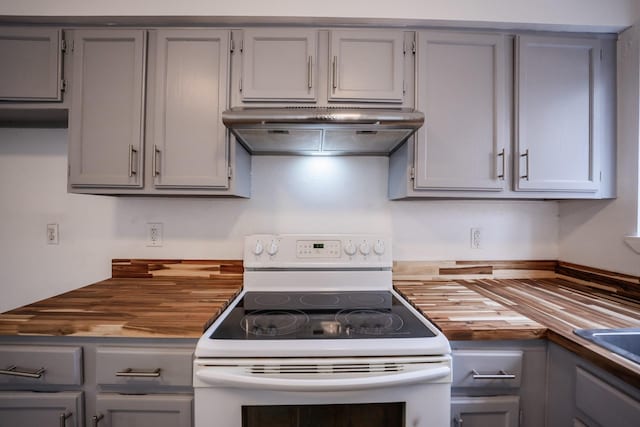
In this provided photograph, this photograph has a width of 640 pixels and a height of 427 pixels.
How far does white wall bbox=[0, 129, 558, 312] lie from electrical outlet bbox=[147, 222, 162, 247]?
28mm

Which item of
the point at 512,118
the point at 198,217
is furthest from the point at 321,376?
the point at 512,118

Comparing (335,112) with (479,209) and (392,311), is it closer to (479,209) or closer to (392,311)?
(392,311)

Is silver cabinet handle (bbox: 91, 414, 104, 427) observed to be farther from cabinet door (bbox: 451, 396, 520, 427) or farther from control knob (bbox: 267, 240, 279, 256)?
cabinet door (bbox: 451, 396, 520, 427)

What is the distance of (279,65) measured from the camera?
1.27 meters

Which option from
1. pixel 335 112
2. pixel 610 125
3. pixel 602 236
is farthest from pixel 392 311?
pixel 610 125

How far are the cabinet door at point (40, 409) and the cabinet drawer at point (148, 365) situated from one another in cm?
14

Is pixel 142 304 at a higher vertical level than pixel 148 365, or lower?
higher

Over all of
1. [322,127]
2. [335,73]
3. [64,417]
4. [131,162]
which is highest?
[335,73]

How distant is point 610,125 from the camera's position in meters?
1.32

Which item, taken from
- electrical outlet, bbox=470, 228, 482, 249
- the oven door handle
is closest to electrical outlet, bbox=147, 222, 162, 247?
the oven door handle

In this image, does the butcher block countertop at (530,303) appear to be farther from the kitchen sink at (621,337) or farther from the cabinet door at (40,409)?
the cabinet door at (40,409)

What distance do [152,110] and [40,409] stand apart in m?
1.16

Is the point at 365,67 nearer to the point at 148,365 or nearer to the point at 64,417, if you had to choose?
the point at 148,365

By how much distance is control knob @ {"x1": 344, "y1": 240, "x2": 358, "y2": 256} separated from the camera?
4.60 feet
